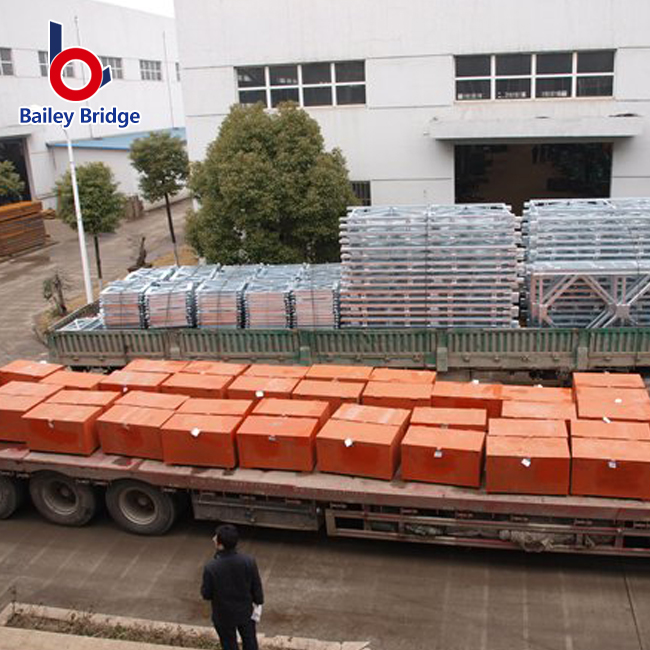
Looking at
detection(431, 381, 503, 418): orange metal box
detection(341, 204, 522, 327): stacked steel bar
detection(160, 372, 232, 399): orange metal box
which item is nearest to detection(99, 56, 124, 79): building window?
detection(341, 204, 522, 327): stacked steel bar

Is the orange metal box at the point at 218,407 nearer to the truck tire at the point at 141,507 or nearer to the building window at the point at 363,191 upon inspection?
the truck tire at the point at 141,507

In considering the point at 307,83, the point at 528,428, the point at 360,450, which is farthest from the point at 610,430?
the point at 307,83

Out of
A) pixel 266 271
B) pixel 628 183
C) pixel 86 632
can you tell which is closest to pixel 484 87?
pixel 628 183

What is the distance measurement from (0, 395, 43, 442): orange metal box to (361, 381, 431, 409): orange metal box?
14.2ft

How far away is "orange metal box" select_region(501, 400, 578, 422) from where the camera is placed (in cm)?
938

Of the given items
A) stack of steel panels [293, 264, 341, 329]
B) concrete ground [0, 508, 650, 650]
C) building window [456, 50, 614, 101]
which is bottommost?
concrete ground [0, 508, 650, 650]

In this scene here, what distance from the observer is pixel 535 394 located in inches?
398

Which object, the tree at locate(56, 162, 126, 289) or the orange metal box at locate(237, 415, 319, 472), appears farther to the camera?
the tree at locate(56, 162, 126, 289)

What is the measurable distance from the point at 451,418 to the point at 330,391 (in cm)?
172

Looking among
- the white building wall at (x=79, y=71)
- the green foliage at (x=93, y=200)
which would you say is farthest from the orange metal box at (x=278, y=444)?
the white building wall at (x=79, y=71)

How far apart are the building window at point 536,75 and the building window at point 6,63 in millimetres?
22618

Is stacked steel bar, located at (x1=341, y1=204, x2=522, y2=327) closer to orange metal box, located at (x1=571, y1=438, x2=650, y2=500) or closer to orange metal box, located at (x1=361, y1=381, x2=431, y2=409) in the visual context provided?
orange metal box, located at (x1=361, y1=381, x2=431, y2=409)

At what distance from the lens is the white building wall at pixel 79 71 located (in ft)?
113

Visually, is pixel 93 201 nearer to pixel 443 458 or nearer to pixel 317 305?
pixel 317 305
